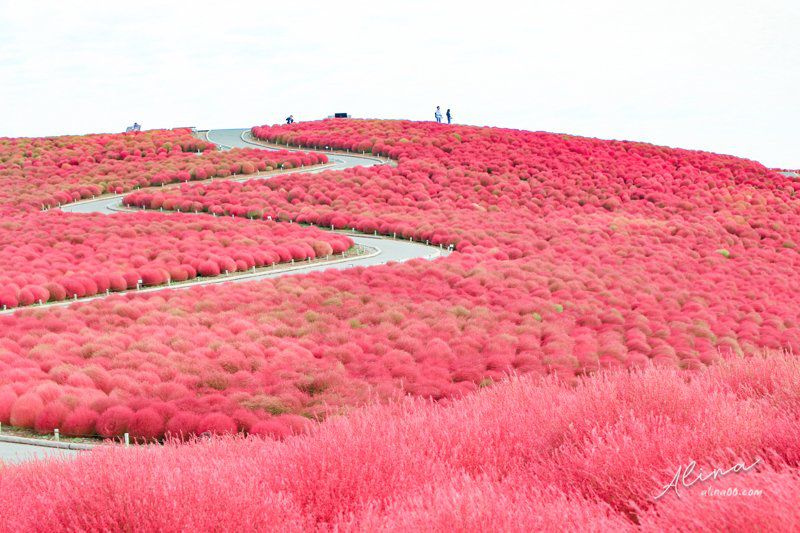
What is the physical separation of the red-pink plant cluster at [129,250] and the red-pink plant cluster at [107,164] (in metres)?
8.85

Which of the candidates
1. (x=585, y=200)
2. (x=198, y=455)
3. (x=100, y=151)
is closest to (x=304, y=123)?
(x=100, y=151)

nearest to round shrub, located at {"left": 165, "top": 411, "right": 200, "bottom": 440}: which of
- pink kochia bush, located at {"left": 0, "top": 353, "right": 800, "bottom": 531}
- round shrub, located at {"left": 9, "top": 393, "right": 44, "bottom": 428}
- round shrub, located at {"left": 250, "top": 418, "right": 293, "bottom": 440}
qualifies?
round shrub, located at {"left": 250, "top": 418, "right": 293, "bottom": 440}

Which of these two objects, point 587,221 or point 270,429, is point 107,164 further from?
point 270,429

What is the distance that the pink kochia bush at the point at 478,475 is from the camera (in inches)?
200

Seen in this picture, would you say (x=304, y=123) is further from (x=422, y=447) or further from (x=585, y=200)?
(x=422, y=447)

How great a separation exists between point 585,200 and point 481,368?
898 inches

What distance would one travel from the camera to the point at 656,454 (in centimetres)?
617

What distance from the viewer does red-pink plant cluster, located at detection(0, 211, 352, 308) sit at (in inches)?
849

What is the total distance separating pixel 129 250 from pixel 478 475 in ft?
65.5

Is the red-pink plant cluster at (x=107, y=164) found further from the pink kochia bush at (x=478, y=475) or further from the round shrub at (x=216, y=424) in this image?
the pink kochia bush at (x=478, y=475)

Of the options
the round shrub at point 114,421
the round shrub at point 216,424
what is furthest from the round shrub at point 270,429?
the round shrub at point 114,421

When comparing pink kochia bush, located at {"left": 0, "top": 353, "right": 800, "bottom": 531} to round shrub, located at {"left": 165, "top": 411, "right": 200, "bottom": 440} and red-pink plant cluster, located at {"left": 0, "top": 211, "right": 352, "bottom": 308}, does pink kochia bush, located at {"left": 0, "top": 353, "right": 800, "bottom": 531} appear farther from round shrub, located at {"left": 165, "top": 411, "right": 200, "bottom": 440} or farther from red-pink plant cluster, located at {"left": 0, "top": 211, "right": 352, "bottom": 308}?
red-pink plant cluster, located at {"left": 0, "top": 211, "right": 352, "bottom": 308}

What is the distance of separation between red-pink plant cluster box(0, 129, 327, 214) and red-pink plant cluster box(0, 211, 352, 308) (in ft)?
29.0

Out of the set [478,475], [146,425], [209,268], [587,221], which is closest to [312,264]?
[209,268]
